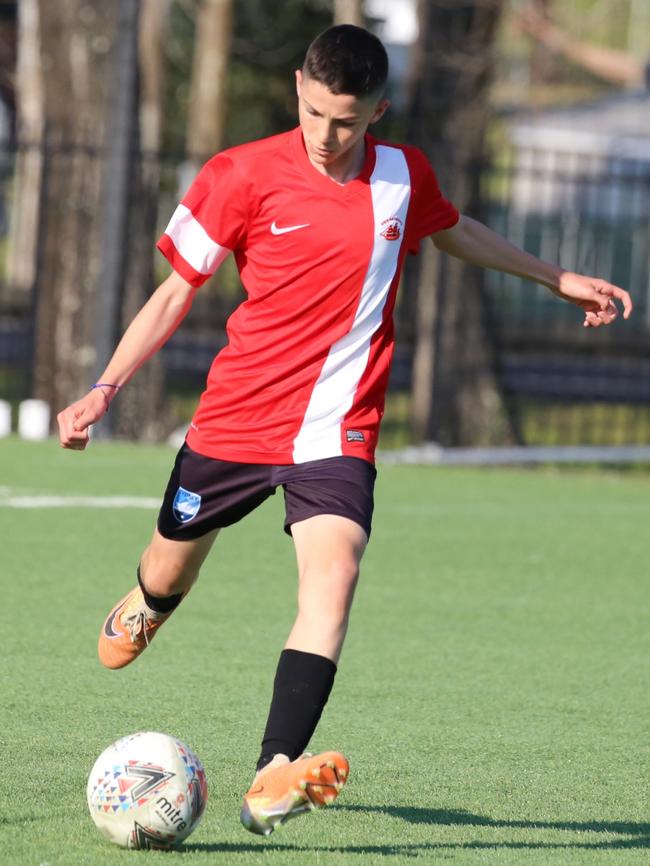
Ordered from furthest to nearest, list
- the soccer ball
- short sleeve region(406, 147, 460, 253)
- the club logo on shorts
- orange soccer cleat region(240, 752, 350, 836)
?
short sleeve region(406, 147, 460, 253) < the club logo on shorts < the soccer ball < orange soccer cleat region(240, 752, 350, 836)

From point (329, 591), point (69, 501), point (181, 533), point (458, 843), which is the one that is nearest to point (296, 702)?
point (329, 591)

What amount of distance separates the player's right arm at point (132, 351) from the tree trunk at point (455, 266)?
10597 millimetres

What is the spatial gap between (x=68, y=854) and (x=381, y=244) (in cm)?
192

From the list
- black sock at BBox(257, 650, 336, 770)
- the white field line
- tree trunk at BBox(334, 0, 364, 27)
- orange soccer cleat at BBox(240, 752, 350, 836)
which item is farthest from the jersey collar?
tree trunk at BBox(334, 0, 364, 27)

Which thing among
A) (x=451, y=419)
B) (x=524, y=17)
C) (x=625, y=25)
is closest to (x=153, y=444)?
(x=451, y=419)

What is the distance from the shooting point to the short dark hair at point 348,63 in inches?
184

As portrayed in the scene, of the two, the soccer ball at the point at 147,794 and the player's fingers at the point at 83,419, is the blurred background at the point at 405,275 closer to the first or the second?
the player's fingers at the point at 83,419

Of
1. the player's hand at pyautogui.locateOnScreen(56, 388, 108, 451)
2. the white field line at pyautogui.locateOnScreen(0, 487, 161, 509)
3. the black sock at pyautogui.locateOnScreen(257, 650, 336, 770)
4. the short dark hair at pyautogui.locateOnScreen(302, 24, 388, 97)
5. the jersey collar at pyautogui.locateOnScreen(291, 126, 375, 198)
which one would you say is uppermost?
the short dark hair at pyautogui.locateOnScreen(302, 24, 388, 97)

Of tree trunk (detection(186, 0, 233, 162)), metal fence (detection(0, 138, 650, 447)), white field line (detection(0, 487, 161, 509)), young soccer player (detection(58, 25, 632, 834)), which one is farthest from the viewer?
tree trunk (detection(186, 0, 233, 162))

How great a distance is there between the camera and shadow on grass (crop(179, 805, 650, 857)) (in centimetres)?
450

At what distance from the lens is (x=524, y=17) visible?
2708 centimetres

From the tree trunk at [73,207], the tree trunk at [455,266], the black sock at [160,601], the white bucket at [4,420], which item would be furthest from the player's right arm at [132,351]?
the tree trunk at [455,266]

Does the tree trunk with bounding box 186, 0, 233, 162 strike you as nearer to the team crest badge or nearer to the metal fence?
the metal fence

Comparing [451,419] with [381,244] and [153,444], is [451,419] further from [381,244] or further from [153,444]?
[381,244]
